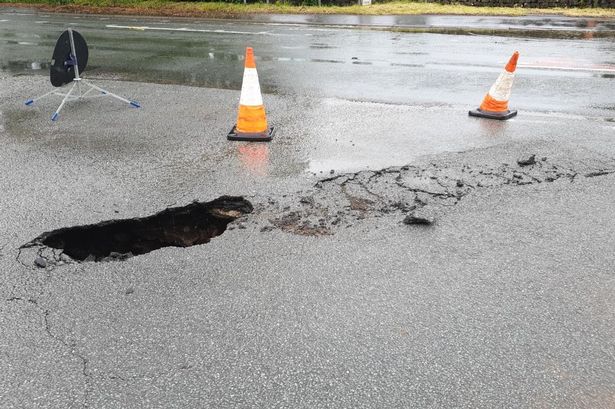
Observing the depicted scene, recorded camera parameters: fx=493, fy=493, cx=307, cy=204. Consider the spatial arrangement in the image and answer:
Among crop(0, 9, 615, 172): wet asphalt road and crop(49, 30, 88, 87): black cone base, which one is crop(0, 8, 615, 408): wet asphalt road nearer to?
crop(0, 9, 615, 172): wet asphalt road

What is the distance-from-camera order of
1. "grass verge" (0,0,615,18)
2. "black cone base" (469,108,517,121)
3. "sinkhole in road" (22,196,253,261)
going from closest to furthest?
"sinkhole in road" (22,196,253,261) → "black cone base" (469,108,517,121) → "grass verge" (0,0,615,18)

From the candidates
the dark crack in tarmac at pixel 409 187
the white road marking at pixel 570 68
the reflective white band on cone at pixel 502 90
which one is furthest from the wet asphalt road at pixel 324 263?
the white road marking at pixel 570 68

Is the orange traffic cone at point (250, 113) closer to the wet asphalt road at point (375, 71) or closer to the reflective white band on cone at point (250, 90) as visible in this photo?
the reflective white band on cone at point (250, 90)

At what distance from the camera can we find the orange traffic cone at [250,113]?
622 centimetres

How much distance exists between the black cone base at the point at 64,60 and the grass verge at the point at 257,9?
12.3m

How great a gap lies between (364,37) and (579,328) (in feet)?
40.3

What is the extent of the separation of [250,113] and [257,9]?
49.5 feet

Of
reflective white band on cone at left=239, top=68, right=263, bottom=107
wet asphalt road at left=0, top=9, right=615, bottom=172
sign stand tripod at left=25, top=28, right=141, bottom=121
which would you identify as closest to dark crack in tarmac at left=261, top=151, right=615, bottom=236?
wet asphalt road at left=0, top=9, right=615, bottom=172

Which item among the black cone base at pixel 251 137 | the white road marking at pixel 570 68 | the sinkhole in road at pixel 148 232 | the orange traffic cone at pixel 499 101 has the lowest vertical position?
the sinkhole in road at pixel 148 232

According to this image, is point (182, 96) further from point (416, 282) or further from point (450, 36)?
point (450, 36)

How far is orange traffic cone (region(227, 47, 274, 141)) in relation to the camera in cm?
622

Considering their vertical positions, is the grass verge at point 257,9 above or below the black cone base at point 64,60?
above

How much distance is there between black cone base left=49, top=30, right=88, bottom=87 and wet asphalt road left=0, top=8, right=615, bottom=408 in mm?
561

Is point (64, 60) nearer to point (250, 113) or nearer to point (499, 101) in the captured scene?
point (250, 113)
